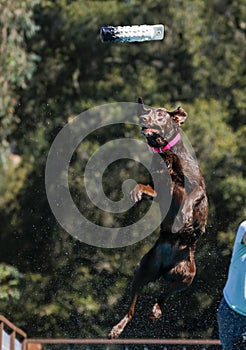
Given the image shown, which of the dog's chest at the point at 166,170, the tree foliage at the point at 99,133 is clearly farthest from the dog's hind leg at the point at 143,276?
the tree foliage at the point at 99,133

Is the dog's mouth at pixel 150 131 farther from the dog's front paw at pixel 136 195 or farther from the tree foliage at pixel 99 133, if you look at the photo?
the tree foliage at pixel 99 133

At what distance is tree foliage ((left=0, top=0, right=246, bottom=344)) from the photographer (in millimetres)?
11953

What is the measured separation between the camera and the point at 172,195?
20.4 ft

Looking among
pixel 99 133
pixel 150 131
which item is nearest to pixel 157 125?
pixel 150 131

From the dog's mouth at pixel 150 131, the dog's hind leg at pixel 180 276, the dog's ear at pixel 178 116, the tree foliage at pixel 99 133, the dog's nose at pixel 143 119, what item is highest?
the dog's nose at pixel 143 119

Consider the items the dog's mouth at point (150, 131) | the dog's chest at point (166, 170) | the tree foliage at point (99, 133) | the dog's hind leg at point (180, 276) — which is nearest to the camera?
the dog's mouth at point (150, 131)

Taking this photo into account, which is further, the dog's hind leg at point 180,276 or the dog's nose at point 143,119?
the dog's hind leg at point 180,276

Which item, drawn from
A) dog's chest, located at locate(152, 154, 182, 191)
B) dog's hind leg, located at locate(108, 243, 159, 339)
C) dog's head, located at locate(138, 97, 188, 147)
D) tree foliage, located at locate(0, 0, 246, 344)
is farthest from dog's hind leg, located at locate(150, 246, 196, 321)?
tree foliage, located at locate(0, 0, 246, 344)

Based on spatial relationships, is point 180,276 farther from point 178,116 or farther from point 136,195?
point 178,116

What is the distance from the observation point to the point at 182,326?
478 inches

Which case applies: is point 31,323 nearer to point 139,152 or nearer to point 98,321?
point 98,321

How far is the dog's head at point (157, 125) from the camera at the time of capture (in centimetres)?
598

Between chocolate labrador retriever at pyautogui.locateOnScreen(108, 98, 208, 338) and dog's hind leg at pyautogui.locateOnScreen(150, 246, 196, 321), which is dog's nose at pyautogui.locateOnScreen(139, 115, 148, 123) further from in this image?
dog's hind leg at pyautogui.locateOnScreen(150, 246, 196, 321)

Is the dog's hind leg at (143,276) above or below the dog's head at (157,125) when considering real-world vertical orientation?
below
